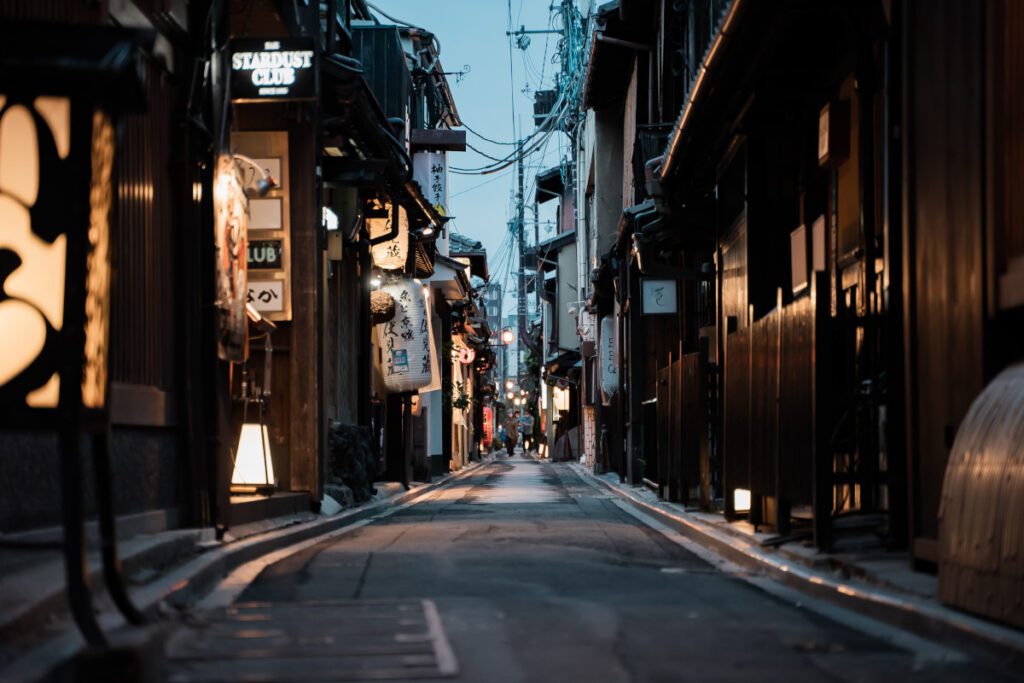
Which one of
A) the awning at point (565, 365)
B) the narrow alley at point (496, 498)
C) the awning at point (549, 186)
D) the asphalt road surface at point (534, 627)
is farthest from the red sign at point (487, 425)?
the asphalt road surface at point (534, 627)

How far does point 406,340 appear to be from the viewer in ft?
94.4

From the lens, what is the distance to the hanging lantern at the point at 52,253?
6344 mm

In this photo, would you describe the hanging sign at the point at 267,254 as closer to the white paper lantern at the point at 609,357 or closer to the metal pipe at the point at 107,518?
the metal pipe at the point at 107,518

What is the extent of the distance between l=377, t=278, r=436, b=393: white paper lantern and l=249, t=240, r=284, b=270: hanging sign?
35.8 ft

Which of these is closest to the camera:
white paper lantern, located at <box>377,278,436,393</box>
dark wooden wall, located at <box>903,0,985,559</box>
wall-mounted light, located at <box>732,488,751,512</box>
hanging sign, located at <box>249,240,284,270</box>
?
dark wooden wall, located at <box>903,0,985,559</box>

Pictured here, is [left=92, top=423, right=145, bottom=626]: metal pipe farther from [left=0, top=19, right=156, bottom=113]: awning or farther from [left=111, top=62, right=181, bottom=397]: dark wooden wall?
[left=111, top=62, right=181, bottom=397]: dark wooden wall

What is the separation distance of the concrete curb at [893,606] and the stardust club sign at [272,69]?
23.0ft

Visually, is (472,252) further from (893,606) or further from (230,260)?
(893,606)

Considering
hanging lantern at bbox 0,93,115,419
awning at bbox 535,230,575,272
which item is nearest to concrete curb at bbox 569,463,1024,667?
hanging lantern at bbox 0,93,115,419

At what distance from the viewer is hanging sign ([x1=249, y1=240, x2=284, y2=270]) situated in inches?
687

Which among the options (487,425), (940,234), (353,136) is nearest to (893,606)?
(940,234)

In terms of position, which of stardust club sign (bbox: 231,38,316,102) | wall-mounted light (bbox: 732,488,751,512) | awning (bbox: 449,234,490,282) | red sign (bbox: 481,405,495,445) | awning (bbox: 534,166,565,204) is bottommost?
red sign (bbox: 481,405,495,445)

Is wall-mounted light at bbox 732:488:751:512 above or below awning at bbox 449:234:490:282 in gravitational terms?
below

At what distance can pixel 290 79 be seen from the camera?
15773 millimetres
